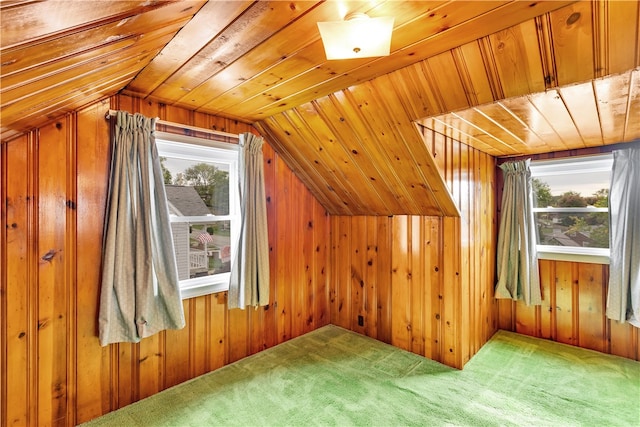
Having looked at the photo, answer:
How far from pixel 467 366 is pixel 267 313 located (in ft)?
5.65

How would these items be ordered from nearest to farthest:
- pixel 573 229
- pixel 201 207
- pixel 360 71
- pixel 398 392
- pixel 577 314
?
pixel 360 71 → pixel 398 392 → pixel 201 207 → pixel 577 314 → pixel 573 229

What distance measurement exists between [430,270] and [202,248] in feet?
6.25

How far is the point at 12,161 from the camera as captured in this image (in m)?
1.63

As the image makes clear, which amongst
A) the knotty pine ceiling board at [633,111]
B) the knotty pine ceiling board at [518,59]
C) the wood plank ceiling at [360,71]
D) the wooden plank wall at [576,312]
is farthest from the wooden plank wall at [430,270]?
the knotty pine ceiling board at [633,111]

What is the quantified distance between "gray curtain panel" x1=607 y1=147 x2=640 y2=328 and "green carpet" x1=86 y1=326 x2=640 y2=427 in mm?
459

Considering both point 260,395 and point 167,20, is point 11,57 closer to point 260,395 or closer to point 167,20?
point 167,20

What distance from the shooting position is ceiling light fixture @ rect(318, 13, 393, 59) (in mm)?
1132

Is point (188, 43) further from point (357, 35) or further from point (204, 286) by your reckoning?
point (204, 286)

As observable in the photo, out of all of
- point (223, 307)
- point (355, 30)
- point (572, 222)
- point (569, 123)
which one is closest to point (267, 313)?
point (223, 307)

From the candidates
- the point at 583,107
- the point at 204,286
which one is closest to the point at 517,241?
the point at 583,107

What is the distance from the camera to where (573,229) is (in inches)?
118

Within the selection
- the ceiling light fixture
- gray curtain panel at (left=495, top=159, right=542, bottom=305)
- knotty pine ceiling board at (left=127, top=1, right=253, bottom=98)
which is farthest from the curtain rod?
gray curtain panel at (left=495, top=159, right=542, bottom=305)

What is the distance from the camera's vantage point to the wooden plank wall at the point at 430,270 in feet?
8.20

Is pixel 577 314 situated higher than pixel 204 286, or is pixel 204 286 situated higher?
pixel 204 286
